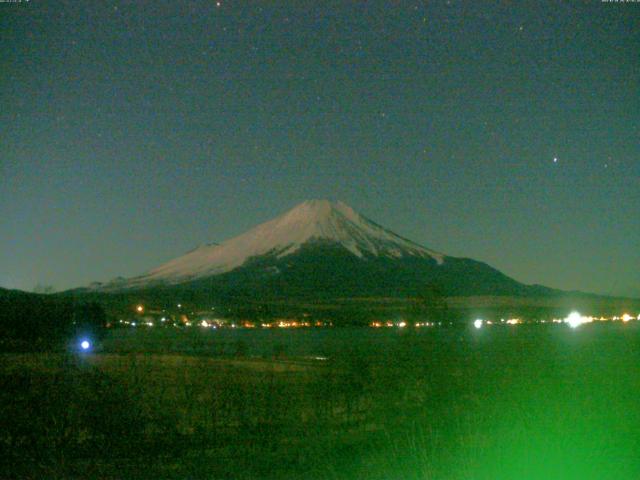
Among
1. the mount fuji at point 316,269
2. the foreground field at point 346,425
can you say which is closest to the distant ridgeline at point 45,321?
the foreground field at point 346,425

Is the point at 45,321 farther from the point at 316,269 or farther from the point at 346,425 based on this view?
the point at 316,269

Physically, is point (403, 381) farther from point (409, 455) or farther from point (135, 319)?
point (135, 319)

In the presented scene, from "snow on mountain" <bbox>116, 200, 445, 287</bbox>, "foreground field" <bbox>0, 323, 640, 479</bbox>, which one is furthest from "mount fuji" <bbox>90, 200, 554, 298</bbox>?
"foreground field" <bbox>0, 323, 640, 479</bbox>

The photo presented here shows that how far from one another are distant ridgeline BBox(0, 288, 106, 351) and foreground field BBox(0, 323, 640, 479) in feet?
96.6

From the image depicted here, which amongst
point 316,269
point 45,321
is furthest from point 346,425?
point 316,269

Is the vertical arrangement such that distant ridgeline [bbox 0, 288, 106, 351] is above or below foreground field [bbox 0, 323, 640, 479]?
above

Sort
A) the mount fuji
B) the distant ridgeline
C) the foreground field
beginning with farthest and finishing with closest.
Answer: the mount fuji < the distant ridgeline < the foreground field

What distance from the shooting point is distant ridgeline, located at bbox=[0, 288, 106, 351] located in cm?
4609

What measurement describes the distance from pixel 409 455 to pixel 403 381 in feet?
22.3

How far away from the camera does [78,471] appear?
9297 millimetres

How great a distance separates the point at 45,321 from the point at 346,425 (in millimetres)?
37481

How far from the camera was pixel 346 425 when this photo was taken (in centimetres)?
1360

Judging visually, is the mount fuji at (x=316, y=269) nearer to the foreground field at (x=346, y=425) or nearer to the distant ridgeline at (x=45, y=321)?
the distant ridgeline at (x=45, y=321)

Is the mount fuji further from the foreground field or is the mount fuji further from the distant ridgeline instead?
the foreground field
